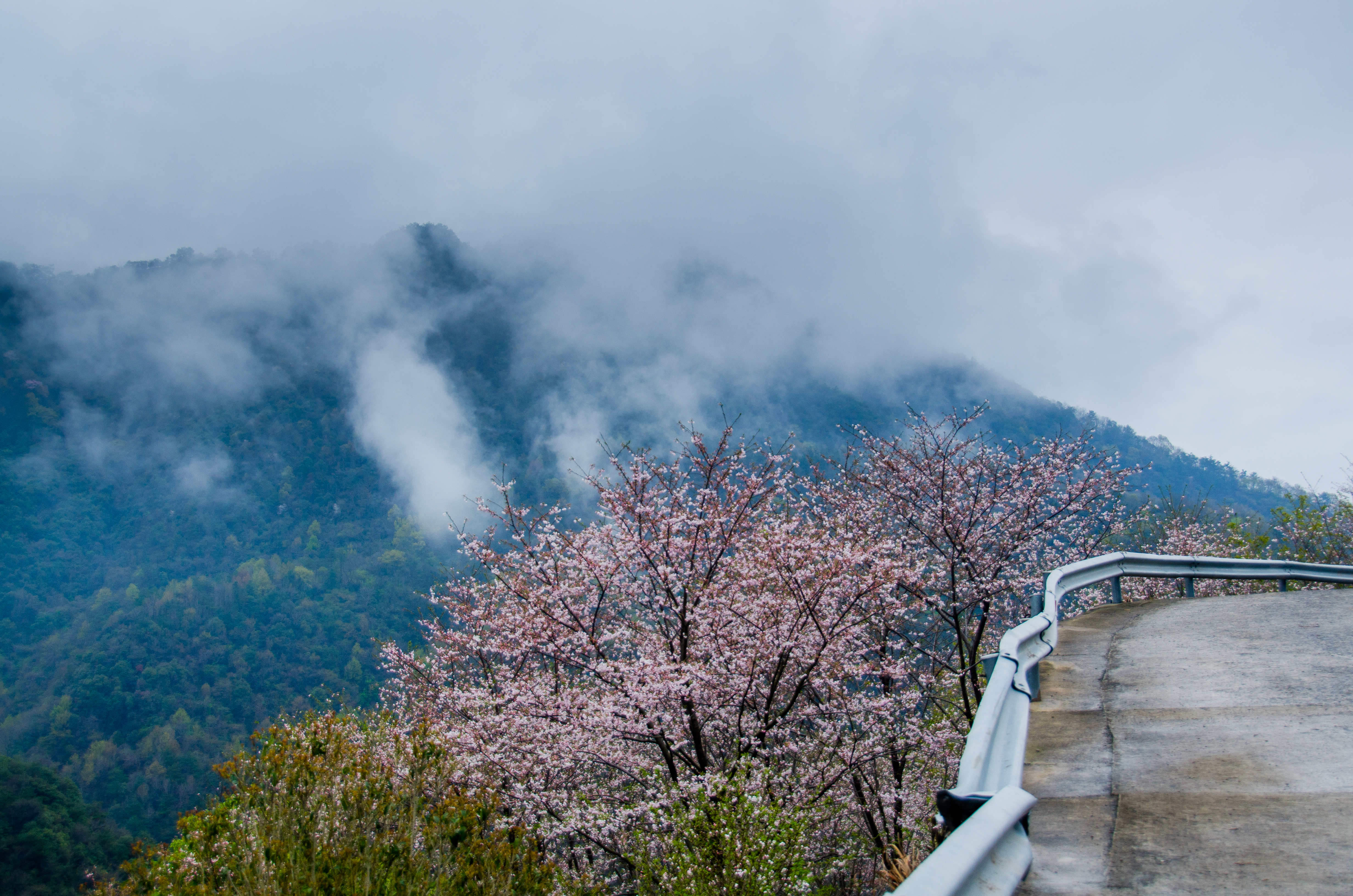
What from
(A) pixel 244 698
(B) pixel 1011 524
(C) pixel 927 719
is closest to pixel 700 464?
(B) pixel 1011 524

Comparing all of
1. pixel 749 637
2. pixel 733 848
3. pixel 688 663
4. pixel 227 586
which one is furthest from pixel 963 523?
pixel 227 586

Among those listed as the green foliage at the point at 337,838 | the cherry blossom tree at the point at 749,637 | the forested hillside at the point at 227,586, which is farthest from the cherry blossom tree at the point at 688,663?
the forested hillside at the point at 227,586

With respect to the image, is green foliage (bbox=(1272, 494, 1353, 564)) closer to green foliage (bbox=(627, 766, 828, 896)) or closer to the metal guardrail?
green foliage (bbox=(627, 766, 828, 896))

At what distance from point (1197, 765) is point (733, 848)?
461cm

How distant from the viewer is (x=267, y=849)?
576 cm

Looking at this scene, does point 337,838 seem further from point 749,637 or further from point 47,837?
point 47,837

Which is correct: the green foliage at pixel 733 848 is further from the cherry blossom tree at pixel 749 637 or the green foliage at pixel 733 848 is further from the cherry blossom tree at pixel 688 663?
the cherry blossom tree at pixel 688 663

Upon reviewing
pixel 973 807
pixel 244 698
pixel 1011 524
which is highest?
pixel 1011 524

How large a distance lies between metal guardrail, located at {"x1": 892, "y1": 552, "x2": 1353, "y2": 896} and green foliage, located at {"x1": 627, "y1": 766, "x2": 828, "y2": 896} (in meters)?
3.34

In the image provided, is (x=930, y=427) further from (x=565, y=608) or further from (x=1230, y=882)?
(x=1230, y=882)

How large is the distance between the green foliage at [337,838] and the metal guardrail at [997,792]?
4.77 m

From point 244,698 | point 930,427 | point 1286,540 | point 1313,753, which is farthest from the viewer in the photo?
point 244,698

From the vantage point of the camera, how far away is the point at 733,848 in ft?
23.2

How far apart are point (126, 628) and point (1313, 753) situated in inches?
6320
